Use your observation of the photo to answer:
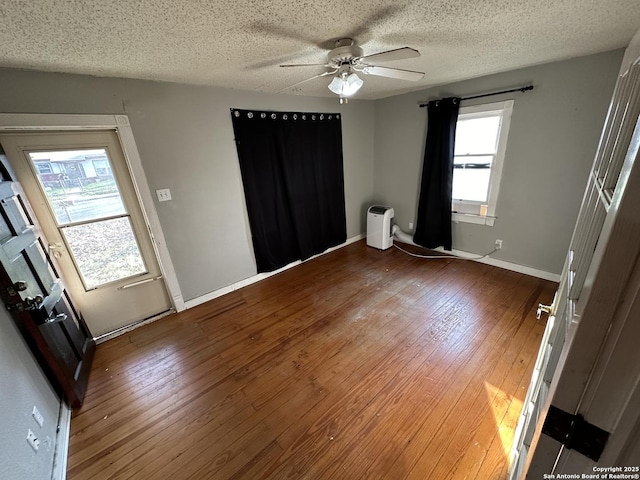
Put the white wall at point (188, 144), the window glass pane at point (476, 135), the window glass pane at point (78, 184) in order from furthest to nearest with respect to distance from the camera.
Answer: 1. the window glass pane at point (476, 135)
2. the window glass pane at point (78, 184)
3. the white wall at point (188, 144)

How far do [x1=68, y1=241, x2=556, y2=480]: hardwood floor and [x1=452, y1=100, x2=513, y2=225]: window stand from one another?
0.97m

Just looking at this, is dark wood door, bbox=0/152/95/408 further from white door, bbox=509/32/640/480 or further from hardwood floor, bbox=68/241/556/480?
white door, bbox=509/32/640/480

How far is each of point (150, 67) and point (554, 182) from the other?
3.85 meters

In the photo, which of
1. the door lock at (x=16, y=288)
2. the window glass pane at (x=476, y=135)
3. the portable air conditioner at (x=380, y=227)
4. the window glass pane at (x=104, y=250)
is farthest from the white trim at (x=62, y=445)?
the window glass pane at (x=476, y=135)

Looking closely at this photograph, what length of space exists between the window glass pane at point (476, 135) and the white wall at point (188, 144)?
1671 millimetres

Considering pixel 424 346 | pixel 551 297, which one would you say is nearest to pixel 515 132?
pixel 551 297

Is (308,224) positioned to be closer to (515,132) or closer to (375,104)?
(375,104)

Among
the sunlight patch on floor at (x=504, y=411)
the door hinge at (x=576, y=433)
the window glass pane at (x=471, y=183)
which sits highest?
the window glass pane at (x=471, y=183)

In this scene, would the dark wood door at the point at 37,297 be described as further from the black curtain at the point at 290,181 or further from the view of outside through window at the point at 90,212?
the black curtain at the point at 290,181

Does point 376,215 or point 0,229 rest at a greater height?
point 0,229

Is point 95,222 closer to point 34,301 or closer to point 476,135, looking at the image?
point 34,301

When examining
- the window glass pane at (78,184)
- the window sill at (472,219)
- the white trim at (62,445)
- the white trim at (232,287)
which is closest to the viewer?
the white trim at (62,445)

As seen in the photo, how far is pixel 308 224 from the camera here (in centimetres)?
360

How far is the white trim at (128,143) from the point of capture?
1.74 m
